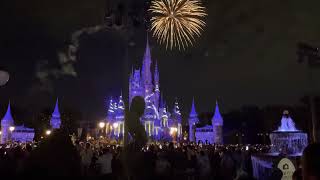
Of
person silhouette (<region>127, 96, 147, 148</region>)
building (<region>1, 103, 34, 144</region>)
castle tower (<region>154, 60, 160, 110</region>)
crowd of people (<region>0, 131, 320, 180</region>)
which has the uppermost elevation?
castle tower (<region>154, 60, 160, 110</region>)

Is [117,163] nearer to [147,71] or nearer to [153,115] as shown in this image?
[153,115]

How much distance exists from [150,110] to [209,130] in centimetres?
1610

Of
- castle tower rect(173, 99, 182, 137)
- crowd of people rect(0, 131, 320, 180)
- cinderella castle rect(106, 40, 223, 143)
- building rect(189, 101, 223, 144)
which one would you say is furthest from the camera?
castle tower rect(173, 99, 182, 137)

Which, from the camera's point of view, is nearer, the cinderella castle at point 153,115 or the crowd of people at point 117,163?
the crowd of people at point 117,163

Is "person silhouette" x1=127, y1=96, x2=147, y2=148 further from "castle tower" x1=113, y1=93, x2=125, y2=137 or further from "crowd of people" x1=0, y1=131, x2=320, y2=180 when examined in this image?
"castle tower" x1=113, y1=93, x2=125, y2=137

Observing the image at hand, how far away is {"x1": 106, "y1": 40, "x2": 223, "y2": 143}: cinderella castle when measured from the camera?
83688 millimetres

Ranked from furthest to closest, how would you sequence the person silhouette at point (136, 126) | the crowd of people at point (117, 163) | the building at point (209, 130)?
the building at point (209, 130) → the person silhouette at point (136, 126) → the crowd of people at point (117, 163)

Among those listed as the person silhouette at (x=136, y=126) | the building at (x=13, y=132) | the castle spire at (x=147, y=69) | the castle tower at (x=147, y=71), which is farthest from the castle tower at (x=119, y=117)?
the person silhouette at (x=136, y=126)

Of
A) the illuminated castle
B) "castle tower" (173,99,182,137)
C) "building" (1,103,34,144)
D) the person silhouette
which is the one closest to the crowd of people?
the person silhouette

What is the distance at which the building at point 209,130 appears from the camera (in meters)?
74.6

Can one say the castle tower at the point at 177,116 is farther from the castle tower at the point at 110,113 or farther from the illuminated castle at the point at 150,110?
the castle tower at the point at 110,113

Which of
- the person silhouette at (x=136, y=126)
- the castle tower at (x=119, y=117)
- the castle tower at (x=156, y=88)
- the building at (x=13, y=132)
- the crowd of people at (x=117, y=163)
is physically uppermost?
the castle tower at (x=156, y=88)

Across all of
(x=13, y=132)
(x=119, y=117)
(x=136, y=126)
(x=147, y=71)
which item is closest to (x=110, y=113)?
(x=119, y=117)

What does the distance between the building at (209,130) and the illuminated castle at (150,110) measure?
14.2 feet
